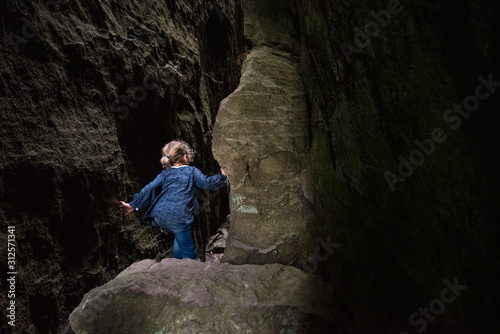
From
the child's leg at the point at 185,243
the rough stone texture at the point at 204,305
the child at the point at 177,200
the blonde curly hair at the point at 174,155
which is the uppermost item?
the blonde curly hair at the point at 174,155

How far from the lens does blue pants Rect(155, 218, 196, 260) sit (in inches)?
102

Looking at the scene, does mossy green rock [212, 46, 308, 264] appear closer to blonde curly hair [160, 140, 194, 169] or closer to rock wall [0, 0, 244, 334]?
blonde curly hair [160, 140, 194, 169]

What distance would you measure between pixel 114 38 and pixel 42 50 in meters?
0.98

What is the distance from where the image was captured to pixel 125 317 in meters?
1.55

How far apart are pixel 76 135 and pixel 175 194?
1165mm

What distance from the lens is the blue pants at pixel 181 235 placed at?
2584 mm

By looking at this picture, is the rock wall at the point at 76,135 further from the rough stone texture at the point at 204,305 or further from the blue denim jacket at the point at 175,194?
the blue denim jacket at the point at 175,194

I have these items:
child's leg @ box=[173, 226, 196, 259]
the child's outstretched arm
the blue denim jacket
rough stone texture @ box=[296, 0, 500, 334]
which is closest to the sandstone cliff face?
rough stone texture @ box=[296, 0, 500, 334]

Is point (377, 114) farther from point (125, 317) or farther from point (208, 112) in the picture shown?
point (208, 112)

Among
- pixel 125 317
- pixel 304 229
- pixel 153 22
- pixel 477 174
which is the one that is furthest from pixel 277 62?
pixel 125 317

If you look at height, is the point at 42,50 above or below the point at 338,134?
above

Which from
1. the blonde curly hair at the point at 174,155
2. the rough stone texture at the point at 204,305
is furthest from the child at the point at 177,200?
the rough stone texture at the point at 204,305

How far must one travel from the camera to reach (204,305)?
1613 millimetres

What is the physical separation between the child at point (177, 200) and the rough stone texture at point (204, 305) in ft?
2.44
